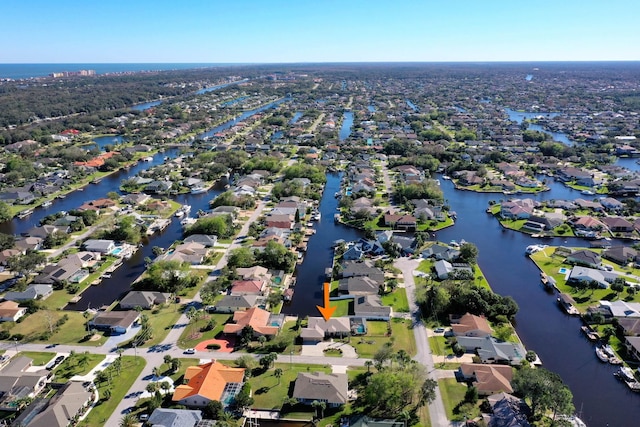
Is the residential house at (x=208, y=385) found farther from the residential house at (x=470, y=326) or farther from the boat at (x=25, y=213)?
the boat at (x=25, y=213)

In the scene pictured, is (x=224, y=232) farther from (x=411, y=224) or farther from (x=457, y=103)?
(x=457, y=103)

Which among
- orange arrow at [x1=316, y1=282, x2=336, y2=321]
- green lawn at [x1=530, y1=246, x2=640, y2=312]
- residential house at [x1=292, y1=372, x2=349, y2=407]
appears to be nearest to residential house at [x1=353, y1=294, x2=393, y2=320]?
orange arrow at [x1=316, y1=282, x2=336, y2=321]

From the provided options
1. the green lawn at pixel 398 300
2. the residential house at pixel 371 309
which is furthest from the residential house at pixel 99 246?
the green lawn at pixel 398 300

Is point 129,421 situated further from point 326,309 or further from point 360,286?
point 360,286

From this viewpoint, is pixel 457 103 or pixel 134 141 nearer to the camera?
pixel 134 141

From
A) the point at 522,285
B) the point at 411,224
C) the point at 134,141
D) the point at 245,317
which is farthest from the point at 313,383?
the point at 134,141

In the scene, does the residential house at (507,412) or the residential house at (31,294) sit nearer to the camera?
the residential house at (507,412)

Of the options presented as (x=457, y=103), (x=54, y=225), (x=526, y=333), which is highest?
(x=457, y=103)
